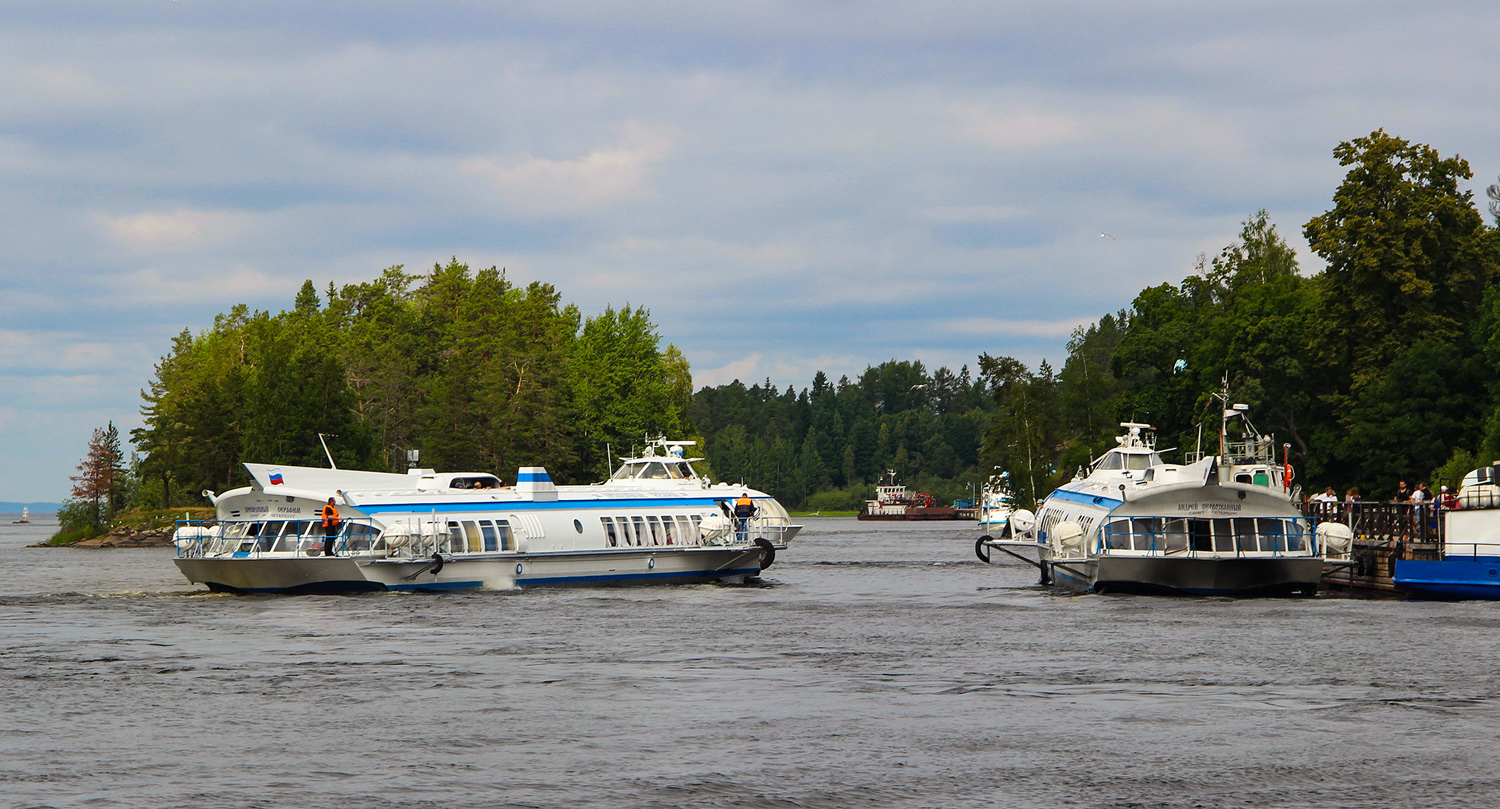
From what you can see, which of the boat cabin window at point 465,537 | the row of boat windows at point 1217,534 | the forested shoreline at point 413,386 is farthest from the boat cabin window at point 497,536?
the forested shoreline at point 413,386

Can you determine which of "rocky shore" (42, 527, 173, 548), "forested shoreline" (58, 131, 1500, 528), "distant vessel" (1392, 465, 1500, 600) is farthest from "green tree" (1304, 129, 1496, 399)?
"rocky shore" (42, 527, 173, 548)

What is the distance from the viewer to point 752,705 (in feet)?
84.0

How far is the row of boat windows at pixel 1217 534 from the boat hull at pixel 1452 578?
311cm

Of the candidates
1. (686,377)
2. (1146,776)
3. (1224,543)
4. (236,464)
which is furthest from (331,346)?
(1146,776)

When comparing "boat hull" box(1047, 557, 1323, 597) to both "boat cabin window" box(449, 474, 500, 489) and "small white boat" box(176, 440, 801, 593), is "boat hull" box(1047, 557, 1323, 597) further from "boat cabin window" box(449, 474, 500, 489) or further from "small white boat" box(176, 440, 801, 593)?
"boat cabin window" box(449, 474, 500, 489)

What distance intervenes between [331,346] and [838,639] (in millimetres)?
113903

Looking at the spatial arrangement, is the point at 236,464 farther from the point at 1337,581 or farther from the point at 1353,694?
the point at 1353,694

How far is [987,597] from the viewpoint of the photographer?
51.4 meters

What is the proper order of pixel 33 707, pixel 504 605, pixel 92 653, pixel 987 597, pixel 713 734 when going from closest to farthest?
pixel 713 734 → pixel 33 707 → pixel 92 653 → pixel 504 605 → pixel 987 597

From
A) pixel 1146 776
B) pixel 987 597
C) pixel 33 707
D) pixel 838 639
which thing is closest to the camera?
pixel 1146 776

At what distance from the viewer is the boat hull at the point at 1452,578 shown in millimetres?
44906

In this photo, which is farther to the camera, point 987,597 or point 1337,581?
point 1337,581

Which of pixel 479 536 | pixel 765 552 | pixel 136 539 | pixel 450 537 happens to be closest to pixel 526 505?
pixel 479 536

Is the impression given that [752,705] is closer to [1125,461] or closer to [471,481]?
[471,481]
